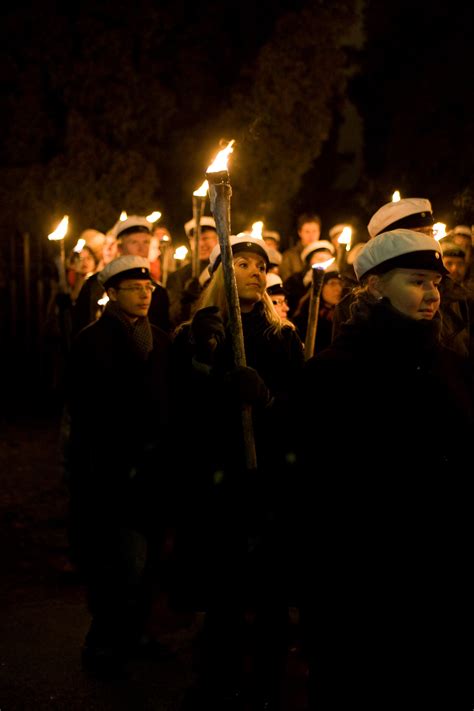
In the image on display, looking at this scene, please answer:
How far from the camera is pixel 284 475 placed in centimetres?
355

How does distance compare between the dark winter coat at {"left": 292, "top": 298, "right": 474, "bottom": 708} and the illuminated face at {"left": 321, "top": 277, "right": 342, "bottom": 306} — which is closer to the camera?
the dark winter coat at {"left": 292, "top": 298, "right": 474, "bottom": 708}

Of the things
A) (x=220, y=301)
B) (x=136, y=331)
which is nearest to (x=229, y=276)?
(x=220, y=301)

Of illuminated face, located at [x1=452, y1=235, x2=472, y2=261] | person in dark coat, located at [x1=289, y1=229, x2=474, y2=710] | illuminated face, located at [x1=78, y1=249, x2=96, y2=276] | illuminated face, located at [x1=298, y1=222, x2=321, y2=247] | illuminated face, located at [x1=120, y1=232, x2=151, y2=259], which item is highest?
illuminated face, located at [x1=298, y1=222, x2=321, y2=247]

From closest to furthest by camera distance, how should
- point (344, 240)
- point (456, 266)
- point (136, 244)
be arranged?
point (344, 240)
point (456, 266)
point (136, 244)

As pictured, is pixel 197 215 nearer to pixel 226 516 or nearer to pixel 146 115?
pixel 226 516

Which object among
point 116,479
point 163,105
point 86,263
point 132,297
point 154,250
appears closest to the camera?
point 116,479

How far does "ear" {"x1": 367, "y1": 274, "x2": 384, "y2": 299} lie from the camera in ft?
10.3

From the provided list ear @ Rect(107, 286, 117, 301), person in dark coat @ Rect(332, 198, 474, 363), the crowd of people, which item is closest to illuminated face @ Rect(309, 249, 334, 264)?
the crowd of people

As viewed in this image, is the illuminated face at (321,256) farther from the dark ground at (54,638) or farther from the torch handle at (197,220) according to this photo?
the dark ground at (54,638)

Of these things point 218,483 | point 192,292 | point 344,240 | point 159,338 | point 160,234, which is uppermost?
point 160,234

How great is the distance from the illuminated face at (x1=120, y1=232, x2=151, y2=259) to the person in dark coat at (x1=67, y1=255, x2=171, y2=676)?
75.8 inches

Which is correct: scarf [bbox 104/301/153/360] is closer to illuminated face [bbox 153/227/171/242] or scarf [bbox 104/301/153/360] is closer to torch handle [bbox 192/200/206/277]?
torch handle [bbox 192/200/206/277]

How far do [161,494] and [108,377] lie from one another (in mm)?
726

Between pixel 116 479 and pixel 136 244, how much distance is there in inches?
103
